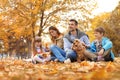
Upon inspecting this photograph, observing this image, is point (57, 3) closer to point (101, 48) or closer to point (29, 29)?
point (29, 29)

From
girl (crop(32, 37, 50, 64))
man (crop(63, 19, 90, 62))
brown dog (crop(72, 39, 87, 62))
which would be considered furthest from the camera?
girl (crop(32, 37, 50, 64))

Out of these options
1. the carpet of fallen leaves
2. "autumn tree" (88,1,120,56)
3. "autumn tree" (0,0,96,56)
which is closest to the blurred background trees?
"autumn tree" (0,0,96,56)

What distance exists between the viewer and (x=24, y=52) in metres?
60.4

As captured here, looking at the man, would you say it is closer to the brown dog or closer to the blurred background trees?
the brown dog

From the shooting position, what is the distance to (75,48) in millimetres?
9422

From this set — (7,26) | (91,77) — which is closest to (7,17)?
(7,26)

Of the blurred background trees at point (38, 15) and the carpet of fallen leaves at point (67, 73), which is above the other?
the blurred background trees at point (38, 15)

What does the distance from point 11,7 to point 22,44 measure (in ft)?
77.4

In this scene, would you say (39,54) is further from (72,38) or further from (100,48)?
(100,48)

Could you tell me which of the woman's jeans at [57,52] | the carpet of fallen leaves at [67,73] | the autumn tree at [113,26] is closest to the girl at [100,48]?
the woman's jeans at [57,52]

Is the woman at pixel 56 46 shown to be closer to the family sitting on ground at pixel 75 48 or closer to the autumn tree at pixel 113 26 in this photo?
the family sitting on ground at pixel 75 48

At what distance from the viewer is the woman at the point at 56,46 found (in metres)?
9.99

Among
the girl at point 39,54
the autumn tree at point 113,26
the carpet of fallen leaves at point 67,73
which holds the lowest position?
the carpet of fallen leaves at point 67,73

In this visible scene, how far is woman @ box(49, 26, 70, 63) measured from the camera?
999cm
